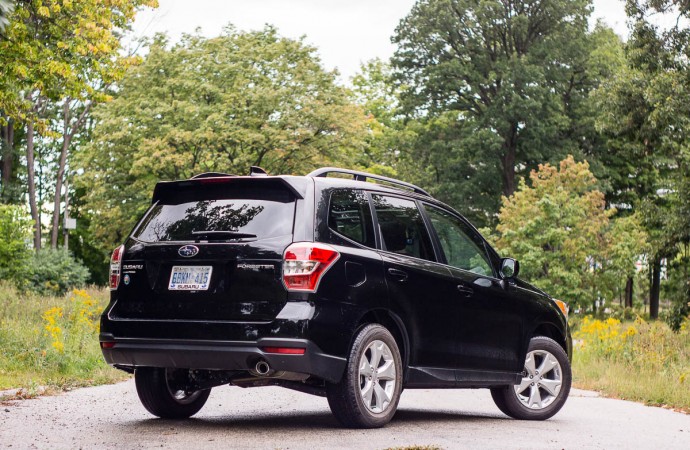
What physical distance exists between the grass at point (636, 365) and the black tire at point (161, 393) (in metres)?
5.74

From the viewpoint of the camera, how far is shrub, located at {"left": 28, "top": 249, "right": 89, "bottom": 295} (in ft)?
108

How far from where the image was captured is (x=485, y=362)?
9305 millimetres

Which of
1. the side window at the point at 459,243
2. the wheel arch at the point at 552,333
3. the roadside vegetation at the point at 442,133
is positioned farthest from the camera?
the roadside vegetation at the point at 442,133

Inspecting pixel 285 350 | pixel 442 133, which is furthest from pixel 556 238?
pixel 285 350

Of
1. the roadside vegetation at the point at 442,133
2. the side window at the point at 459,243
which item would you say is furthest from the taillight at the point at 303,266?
the roadside vegetation at the point at 442,133

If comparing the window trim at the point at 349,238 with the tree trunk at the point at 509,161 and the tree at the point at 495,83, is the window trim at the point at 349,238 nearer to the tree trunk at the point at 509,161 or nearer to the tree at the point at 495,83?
the tree at the point at 495,83

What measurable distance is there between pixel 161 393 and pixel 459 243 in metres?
2.85

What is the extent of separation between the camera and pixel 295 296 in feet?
24.3

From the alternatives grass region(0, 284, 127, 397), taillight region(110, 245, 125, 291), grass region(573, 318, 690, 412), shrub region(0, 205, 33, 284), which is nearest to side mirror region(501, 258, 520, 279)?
grass region(573, 318, 690, 412)

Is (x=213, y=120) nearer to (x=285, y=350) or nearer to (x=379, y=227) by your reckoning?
(x=379, y=227)

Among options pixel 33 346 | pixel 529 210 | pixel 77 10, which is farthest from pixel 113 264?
pixel 529 210

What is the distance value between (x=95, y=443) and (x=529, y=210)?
3390 cm

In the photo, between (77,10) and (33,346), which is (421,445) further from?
(77,10)

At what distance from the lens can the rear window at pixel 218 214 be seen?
770 centimetres
